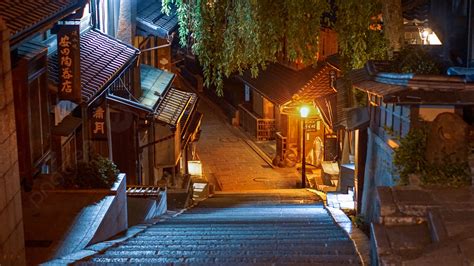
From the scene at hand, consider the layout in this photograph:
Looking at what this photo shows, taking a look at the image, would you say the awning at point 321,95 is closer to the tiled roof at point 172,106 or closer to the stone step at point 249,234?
the tiled roof at point 172,106

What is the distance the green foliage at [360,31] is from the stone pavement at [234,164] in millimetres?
13045

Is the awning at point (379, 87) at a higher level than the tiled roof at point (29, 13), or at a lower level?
lower

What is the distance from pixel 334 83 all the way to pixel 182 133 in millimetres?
7459

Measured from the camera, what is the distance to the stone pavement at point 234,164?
28250mm

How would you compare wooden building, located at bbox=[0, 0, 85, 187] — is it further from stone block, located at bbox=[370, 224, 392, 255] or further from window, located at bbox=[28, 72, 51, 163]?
stone block, located at bbox=[370, 224, 392, 255]

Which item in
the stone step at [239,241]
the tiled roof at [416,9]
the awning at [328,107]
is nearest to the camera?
the stone step at [239,241]

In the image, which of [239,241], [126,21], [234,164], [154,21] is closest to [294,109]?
[234,164]

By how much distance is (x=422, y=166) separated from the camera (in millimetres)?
9750

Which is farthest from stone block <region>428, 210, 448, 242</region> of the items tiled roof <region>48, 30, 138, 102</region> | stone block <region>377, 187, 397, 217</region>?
tiled roof <region>48, 30, 138, 102</region>

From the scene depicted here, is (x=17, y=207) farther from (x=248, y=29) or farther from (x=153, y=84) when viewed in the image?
(x=153, y=84)

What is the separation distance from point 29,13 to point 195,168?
21.4 metres

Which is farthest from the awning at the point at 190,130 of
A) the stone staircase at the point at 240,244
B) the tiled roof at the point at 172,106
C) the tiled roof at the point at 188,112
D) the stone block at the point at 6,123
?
the stone block at the point at 6,123

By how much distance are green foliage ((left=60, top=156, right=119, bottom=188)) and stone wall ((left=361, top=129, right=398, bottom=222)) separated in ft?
18.5

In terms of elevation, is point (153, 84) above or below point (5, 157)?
above
